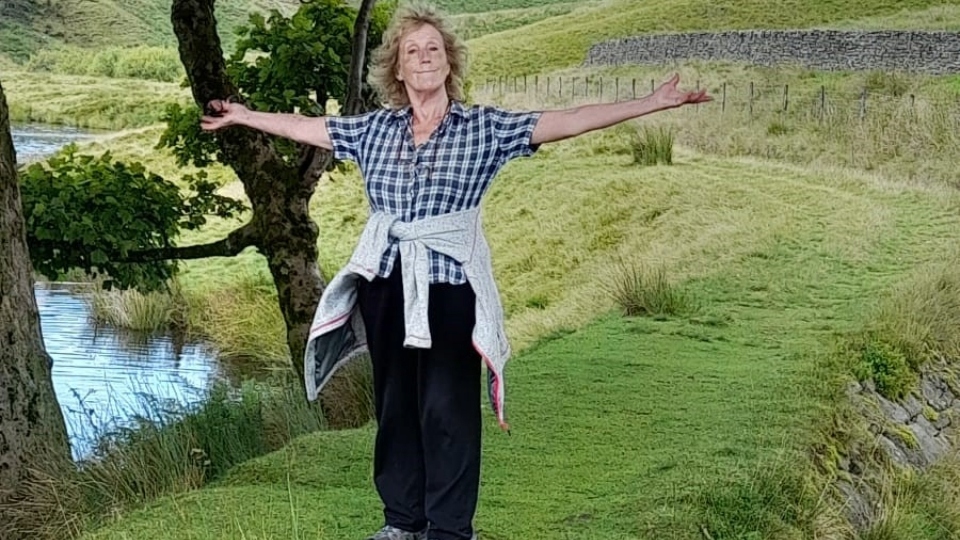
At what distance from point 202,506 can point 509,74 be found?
38.6 metres

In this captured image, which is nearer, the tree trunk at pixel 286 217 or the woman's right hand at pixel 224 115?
the woman's right hand at pixel 224 115

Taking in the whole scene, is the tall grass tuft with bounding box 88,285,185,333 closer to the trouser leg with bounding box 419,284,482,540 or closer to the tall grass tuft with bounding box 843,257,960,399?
the tall grass tuft with bounding box 843,257,960,399

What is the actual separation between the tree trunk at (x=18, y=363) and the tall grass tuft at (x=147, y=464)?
0.14 metres

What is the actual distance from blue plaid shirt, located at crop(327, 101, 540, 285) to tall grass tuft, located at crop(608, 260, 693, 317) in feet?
18.6

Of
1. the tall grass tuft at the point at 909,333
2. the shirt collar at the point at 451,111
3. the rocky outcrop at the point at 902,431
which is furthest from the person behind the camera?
the tall grass tuft at the point at 909,333

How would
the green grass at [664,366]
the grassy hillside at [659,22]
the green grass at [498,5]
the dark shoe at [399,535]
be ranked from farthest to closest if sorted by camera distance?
the green grass at [498,5] < the grassy hillside at [659,22] < the green grass at [664,366] < the dark shoe at [399,535]

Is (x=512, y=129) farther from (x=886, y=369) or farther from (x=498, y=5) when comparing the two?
(x=498, y=5)

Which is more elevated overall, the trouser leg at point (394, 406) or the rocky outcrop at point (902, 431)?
the trouser leg at point (394, 406)

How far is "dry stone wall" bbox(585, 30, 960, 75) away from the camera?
28516mm

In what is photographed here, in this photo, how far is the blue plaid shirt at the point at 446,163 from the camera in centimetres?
373

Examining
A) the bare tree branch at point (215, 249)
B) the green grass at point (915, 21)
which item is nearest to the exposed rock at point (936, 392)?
the bare tree branch at point (215, 249)

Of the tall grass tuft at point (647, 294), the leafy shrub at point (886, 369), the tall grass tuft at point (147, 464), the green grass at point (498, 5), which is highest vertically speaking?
the tall grass tuft at point (147, 464)

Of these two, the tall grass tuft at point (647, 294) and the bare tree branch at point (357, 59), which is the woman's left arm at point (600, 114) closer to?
the bare tree branch at point (357, 59)

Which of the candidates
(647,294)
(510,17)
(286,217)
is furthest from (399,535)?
(510,17)
